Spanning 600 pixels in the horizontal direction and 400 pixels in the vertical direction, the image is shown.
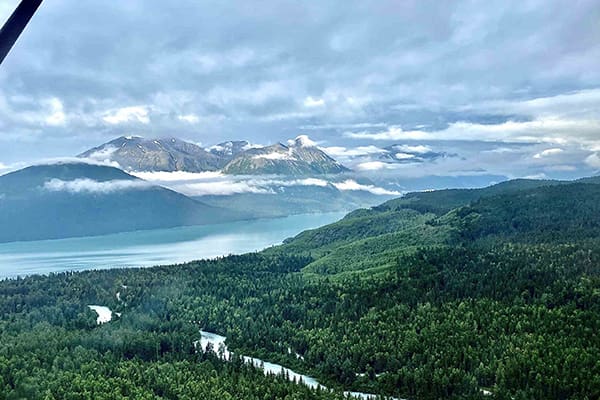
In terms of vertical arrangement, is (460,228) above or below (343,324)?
above

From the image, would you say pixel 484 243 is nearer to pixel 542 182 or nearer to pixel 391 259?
pixel 391 259

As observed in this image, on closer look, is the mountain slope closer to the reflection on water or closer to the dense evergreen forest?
the dense evergreen forest

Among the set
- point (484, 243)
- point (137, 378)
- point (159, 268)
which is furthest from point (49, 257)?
point (137, 378)

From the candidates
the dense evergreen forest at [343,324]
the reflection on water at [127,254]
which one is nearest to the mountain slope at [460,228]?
the dense evergreen forest at [343,324]

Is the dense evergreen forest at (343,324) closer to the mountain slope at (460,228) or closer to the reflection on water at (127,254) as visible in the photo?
the mountain slope at (460,228)

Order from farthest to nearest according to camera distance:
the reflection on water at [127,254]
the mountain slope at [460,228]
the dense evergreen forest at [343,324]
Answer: the reflection on water at [127,254] < the mountain slope at [460,228] < the dense evergreen forest at [343,324]

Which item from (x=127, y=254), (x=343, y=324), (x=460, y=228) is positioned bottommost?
(x=343, y=324)

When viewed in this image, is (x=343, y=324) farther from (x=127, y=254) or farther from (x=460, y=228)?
(x=127, y=254)

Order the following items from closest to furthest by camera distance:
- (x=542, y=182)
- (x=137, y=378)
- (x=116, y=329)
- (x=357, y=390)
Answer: (x=137, y=378)
(x=357, y=390)
(x=116, y=329)
(x=542, y=182)

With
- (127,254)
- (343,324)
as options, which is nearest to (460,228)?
(343,324)
